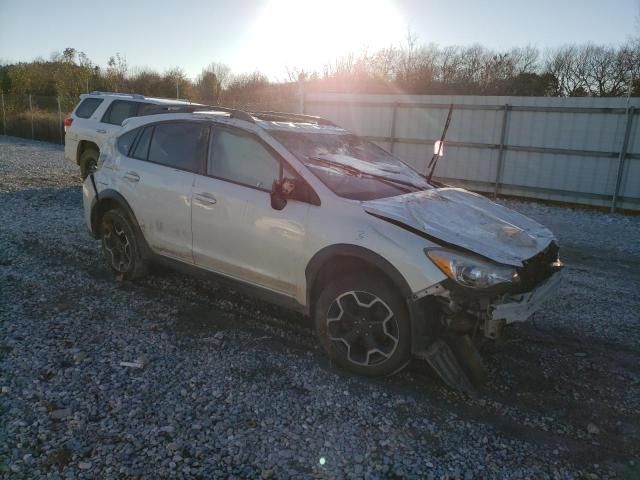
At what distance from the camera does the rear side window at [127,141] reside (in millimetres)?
5129

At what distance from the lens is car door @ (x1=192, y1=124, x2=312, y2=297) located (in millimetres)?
3770

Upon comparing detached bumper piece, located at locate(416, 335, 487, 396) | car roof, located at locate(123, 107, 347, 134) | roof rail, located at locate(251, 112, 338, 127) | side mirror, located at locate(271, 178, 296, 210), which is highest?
roof rail, located at locate(251, 112, 338, 127)

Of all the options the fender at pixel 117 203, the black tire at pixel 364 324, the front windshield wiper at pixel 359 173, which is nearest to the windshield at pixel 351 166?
the front windshield wiper at pixel 359 173

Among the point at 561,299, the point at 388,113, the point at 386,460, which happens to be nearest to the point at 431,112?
the point at 388,113

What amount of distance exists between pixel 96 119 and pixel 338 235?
8.81 metres

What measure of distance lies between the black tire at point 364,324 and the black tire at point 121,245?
2.30 m

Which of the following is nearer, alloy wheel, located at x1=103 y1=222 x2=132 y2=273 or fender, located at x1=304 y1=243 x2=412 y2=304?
fender, located at x1=304 y1=243 x2=412 y2=304

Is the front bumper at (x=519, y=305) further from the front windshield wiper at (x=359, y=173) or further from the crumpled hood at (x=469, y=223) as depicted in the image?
the front windshield wiper at (x=359, y=173)

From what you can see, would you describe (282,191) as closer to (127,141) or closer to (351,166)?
(351,166)

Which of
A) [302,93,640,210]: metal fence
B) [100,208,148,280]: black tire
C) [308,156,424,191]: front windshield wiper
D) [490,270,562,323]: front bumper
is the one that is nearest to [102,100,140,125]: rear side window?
[100,208,148,280]: black tire

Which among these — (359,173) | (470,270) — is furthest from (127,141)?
(470,270)

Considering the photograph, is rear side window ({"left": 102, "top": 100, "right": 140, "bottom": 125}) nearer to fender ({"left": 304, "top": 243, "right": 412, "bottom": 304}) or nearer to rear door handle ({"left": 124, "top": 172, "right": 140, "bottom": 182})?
rear door handle ({"left": 124, "top": 172, "right": 140, "bottom": 182})

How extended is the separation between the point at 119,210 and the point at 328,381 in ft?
9.85

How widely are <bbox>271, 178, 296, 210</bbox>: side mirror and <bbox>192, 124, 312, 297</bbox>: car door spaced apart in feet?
0.17
